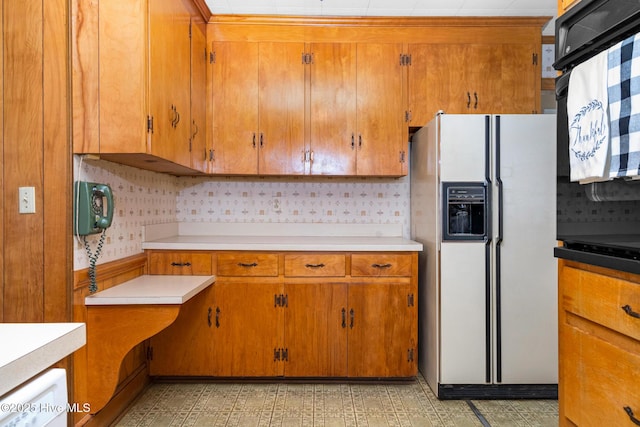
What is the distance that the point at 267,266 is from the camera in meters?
2.53

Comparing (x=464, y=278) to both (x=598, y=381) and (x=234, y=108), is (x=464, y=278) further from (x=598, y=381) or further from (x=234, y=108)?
(x=234, y=108)

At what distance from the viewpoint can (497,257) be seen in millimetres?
2332

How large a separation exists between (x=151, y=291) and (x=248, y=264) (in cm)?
65

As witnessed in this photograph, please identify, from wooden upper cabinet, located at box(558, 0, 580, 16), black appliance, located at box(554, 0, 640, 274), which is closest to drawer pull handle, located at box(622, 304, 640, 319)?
black appliance, located at box(554, 0, 640, 274)


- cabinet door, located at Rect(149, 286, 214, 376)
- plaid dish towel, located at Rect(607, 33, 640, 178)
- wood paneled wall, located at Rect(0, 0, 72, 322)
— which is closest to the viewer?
plaid dish towel, located at Rect(607, 33, 640, 178)

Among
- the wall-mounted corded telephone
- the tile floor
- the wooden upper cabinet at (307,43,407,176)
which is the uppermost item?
the wooden upper cabinet at (307,43,407,176)

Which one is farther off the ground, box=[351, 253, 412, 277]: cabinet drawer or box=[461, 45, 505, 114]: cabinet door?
box=[461, 45, 505, 114]: cabinet door

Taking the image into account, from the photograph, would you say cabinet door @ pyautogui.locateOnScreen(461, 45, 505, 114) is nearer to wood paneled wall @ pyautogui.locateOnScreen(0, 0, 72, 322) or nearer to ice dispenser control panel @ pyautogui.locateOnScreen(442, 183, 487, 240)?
ice dispenser control panel @ pyautogui.locateOnScreen(442, 183, 487, 240)

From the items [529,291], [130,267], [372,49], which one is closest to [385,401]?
[529,291]

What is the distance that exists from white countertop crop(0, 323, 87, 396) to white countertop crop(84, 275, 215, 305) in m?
1.04

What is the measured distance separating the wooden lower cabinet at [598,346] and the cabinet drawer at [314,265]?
1291mm

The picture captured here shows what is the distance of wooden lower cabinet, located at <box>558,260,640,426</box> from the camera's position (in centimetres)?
120

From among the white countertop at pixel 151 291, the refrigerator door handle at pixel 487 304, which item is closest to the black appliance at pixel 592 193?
the refrigerator door handle at pixel 487 304

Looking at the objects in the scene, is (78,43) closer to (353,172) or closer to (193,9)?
(193,9)
